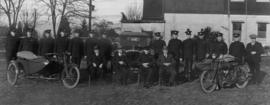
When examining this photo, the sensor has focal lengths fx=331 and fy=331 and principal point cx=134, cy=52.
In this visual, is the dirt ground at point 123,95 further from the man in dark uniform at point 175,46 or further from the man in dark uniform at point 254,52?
the man in dark uniform at point 175,46

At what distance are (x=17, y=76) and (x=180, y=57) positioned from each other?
147 inches

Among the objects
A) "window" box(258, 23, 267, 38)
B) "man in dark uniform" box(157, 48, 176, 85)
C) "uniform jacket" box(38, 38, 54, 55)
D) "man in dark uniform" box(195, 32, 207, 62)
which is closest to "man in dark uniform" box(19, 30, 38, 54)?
"uniform jacket" box(38, 38, 54, 55)

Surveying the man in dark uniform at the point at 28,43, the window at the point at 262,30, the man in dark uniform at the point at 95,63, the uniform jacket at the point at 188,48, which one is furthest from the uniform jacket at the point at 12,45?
the window at the point at 262,30

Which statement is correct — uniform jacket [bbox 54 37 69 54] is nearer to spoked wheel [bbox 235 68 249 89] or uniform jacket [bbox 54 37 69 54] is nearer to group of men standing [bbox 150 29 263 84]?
group of men standing [bbox 150 29 263 84]

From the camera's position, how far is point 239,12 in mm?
21219

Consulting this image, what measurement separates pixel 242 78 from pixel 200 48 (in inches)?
59.4

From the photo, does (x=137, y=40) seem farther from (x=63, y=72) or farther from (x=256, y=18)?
(x=256, y=18)

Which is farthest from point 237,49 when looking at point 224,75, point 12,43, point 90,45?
point 12,43

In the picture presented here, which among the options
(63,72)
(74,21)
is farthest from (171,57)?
(74,21)

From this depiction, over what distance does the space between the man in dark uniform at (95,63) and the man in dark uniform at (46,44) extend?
1.19m

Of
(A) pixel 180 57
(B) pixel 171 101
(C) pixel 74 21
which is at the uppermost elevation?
(C) pixel 74 21

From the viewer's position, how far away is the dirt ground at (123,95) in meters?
5.34

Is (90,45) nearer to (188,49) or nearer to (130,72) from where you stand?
(130,72)

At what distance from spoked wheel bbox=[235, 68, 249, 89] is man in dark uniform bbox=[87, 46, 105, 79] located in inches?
115
